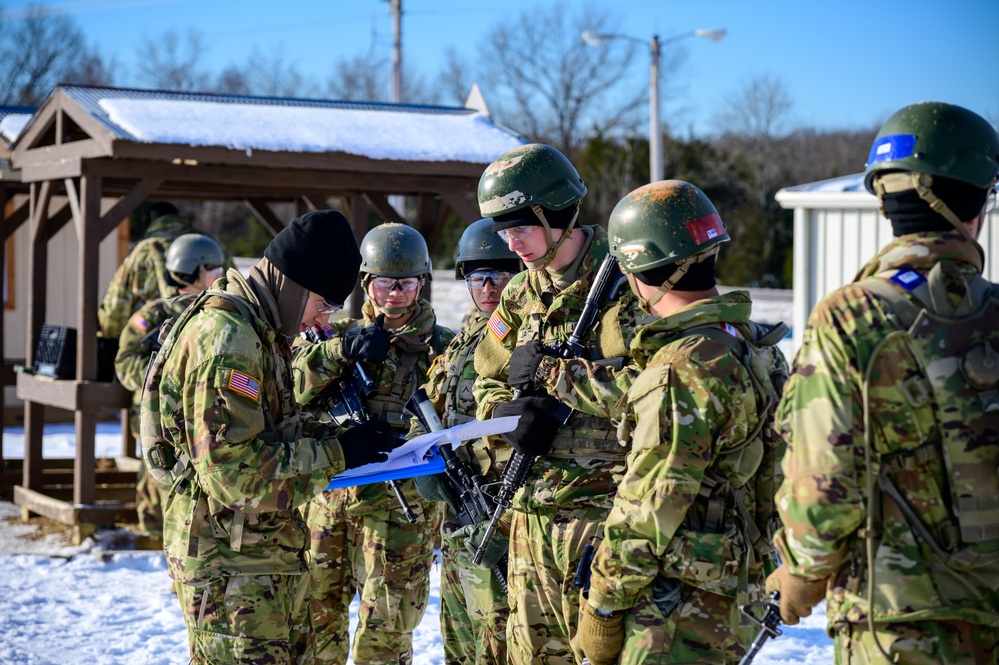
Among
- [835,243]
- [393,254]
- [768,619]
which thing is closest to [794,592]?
[768,619]

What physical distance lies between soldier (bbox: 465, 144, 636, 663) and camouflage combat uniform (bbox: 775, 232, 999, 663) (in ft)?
3.88

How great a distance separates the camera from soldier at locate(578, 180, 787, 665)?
2.81 meters

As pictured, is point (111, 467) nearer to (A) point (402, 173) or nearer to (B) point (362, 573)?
(A) point (402, 173)

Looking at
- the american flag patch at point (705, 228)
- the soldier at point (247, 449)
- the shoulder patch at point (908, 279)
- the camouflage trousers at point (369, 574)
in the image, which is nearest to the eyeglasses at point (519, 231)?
the soldier at point (247, 449)

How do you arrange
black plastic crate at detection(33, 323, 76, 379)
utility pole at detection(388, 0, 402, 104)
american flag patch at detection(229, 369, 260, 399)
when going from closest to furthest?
american flag patch at detection(229, 369, 260, 399), black plastic crate at detection(33, 323, 76, 379), utility pole at detection(388, 0, 402, 104)

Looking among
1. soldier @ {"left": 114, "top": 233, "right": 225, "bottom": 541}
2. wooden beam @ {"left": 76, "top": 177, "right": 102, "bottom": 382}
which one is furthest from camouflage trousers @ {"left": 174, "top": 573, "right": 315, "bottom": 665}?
wooden beam @ {"left": 76, "top": 177, "right": 102, "bottom": 382}

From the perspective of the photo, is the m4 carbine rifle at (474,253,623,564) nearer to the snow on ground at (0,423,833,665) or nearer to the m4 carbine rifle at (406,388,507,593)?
the m4 carbine rifle at (406,388,507,593)

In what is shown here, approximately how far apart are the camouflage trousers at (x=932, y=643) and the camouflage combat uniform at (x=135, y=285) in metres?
6.93

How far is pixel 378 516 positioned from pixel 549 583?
1.46 m

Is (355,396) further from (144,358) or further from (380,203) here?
(380,203)

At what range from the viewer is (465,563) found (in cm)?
456

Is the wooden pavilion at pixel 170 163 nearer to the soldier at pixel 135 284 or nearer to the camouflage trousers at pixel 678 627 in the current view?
the soldier at pixel 135 284

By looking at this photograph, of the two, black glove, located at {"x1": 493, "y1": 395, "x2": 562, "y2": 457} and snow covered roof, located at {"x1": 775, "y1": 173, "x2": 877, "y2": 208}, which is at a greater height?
snow covered roof, located at {"x1": 775, "y1": 173, "x2": 877, "y2": 208}

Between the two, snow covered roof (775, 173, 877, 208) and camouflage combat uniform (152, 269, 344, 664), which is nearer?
camouflage combat uniform (152, 269, 344, 664)
